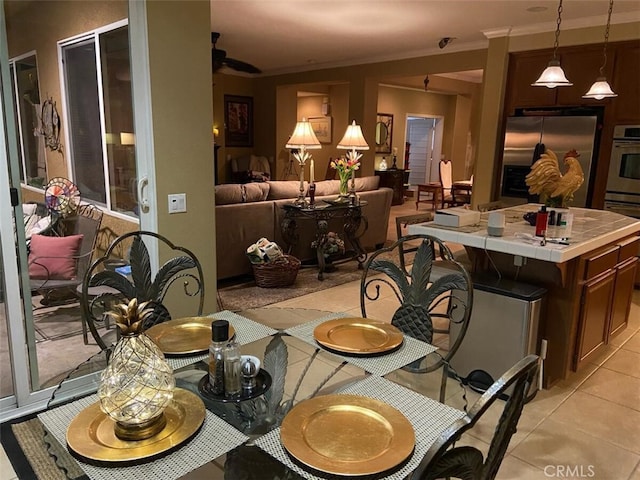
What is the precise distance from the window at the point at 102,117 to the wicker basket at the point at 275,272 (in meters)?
1.61

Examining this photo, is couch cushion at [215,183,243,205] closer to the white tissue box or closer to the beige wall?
the beige wall

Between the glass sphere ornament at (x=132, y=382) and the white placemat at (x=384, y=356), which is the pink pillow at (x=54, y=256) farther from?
the glass sphere ornament at (x=132, y=382)

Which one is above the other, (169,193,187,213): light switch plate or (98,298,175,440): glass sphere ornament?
(169,193,187,213): light switch plate

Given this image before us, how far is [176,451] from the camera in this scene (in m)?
1.10

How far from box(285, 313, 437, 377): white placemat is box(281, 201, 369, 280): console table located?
9.77 feet

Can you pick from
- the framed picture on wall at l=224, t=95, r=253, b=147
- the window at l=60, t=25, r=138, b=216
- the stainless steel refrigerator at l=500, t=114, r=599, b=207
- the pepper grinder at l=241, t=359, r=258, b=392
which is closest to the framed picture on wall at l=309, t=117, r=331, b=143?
the framed picture on wall at l=224, t=95, r=253, b=147

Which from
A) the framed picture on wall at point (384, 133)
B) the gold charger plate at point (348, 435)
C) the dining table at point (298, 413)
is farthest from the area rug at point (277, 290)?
the framed picture on wall at point (384, 133)

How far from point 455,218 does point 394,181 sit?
23.8 feet

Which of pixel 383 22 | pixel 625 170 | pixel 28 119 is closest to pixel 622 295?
pixel 625 170

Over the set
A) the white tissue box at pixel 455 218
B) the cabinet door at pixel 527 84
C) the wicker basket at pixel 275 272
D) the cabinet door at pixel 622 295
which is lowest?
the wicker basket at pixel 275 272

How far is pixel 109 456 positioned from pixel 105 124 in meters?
2.57

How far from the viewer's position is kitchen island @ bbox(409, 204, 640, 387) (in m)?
2.57

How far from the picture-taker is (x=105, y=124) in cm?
311

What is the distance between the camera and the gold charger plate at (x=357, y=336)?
1.66 metres
